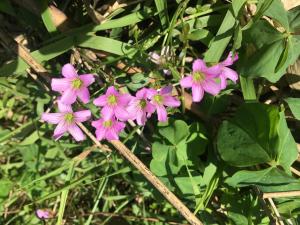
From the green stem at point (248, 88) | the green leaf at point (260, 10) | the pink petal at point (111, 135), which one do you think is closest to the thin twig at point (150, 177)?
the pink petal at point (111, 135)

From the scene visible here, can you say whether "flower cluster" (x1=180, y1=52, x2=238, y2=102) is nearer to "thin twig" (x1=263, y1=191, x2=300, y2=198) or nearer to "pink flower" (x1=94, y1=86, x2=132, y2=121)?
"pink flower" (x1=94, y1=86, x2=132, y2=121)

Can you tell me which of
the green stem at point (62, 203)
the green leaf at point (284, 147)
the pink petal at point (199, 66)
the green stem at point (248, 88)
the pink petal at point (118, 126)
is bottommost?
the green stem at point (62, 203)

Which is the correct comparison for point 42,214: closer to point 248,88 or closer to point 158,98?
point 158,98

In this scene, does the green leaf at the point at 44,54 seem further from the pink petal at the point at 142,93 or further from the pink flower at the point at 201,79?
the pink flower at the point at 201,79

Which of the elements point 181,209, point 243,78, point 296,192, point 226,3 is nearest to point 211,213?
point 181,209

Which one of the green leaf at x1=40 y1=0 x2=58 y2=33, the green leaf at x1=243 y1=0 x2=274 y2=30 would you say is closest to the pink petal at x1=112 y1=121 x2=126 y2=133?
the green leaf at x1=40 y1=0 x2=58 y2=33

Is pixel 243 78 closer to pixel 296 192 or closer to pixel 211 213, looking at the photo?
pixel 296 192
